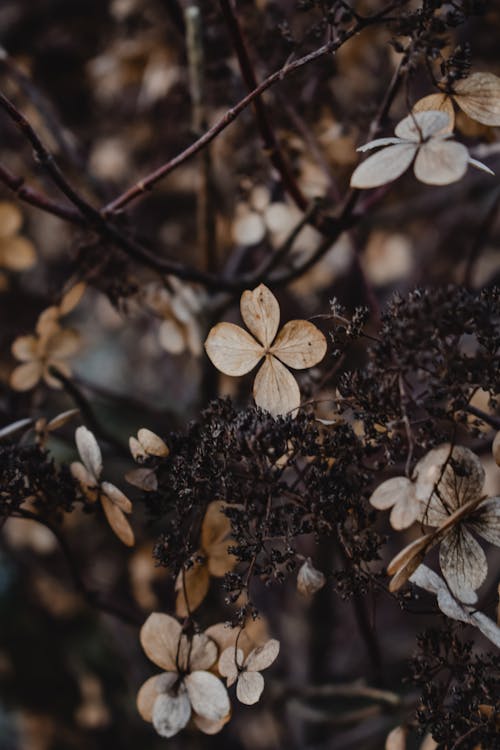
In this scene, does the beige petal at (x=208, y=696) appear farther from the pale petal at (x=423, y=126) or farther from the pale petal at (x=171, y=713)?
the pale petal at (x=423, y=126)

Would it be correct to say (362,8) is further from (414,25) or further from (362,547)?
(362,547)

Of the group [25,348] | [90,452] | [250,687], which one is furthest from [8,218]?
[250,687]

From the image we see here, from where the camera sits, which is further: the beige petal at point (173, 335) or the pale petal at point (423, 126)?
the beige petal at point (173, 335)

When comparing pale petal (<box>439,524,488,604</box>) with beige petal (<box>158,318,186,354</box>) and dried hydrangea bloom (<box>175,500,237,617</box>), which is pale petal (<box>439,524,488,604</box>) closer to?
dried hydrangea bloom (<box>175,500,237,617</box>)

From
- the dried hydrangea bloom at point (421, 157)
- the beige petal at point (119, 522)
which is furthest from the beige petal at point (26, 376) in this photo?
the dried hydrangea bloom at point (421, 157)

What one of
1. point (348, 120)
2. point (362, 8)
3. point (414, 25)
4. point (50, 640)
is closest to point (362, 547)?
point (414, 25)

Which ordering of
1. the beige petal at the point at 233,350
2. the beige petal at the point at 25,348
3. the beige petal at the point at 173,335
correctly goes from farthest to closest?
the beige petal at the point at 173,335 < the beige petal at the point at 25,348 < the beige petal at the point at 233,350

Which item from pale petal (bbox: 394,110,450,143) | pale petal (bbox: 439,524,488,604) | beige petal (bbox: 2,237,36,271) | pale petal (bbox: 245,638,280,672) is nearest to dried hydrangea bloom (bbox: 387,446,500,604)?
pale petal (bbox: 439,524,488,604)
